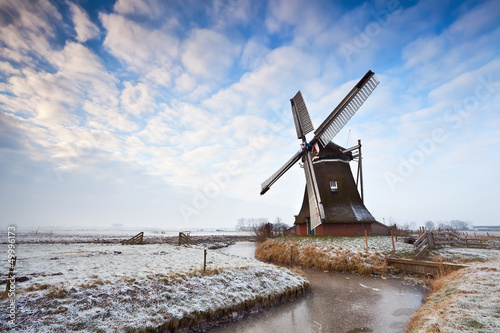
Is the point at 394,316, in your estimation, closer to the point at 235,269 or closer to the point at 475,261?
the point at 235,269

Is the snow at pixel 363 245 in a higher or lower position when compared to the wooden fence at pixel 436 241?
lower

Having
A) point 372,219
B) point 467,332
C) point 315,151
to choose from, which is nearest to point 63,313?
point 467,332

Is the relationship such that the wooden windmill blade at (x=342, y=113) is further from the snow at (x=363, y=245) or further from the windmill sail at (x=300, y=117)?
the snow at (x=363, y=245)

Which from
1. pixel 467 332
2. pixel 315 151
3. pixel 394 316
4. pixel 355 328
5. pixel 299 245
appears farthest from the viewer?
pixel 315 151

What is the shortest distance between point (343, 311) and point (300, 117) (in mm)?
17734

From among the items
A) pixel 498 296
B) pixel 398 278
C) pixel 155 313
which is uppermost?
pixel 498 296

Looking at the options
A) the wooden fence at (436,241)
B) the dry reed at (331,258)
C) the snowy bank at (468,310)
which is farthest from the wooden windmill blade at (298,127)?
the snowy bank at (468,310)

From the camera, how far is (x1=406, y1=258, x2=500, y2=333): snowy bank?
16.1 feet

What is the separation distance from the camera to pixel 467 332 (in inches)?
180

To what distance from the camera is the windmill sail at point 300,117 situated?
22297 mm

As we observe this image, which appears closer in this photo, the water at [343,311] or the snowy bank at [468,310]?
the snowy bank at [468,310]

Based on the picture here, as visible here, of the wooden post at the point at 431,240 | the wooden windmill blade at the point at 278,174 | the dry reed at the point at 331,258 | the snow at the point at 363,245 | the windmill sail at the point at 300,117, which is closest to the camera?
the dry reed at the point at 331,258

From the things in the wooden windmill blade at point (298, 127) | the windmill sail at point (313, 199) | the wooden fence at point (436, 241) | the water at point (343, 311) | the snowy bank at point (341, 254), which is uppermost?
the wooden windmill blade at point (298, 127)

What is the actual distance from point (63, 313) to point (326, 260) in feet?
49.6
